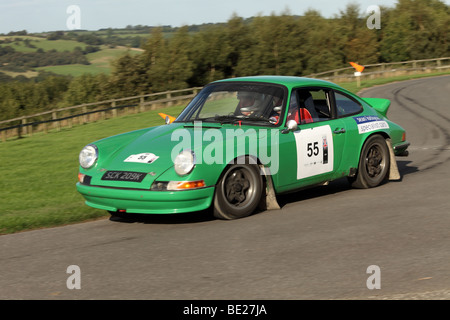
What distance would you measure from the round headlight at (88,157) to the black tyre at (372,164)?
3419 mm

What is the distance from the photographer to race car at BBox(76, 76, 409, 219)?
259 inches

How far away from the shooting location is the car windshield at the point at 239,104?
7594mm

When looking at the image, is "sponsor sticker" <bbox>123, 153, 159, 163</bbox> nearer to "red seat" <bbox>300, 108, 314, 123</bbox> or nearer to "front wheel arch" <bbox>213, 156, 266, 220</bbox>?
"front wheel arch" <bbox>213, 156, 266, 220</bbox>

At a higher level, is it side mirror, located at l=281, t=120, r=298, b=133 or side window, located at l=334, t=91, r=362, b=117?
side window, located at l=334, t=91, r=362, b=117

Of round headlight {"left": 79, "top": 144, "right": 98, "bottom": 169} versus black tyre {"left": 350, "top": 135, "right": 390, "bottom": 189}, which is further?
black tyre {"left": 350, "top": 135, "right": 390, "bottom": 189}

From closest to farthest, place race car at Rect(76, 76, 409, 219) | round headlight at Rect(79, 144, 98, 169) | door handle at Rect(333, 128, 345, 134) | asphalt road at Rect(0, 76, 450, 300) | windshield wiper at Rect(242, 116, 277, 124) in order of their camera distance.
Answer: asphalt road at Rect(0, 76, 450, 300)
race car at Rect(76, 76, 409, 219)
round headlight at Rect(79, 144, 98, 169)
windshield wiper at Rect(242, 116, 277, 124)
door handle at Rect(333, 128, 345, 134)

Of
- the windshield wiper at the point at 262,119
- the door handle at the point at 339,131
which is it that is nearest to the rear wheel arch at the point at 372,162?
the door handle at the point at 339,131

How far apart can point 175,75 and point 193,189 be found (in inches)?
2023

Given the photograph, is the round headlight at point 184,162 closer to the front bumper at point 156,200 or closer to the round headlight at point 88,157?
the front bumper at point 156,200

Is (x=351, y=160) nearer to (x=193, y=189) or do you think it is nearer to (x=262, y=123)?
(x=262, y=123)

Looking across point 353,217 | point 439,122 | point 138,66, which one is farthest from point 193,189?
point 138,66

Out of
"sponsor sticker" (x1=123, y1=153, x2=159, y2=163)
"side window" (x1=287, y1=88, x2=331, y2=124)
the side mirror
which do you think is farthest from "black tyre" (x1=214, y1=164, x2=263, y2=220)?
"side window" (x1=287, y1=88, x2=331, y2=124)

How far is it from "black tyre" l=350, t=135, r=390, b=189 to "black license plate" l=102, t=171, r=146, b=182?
3.18 metres

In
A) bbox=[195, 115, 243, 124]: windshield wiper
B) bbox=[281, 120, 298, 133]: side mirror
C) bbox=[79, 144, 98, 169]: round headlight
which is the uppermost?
bbox=[195, 115, 243, 124]: windshield wiper
